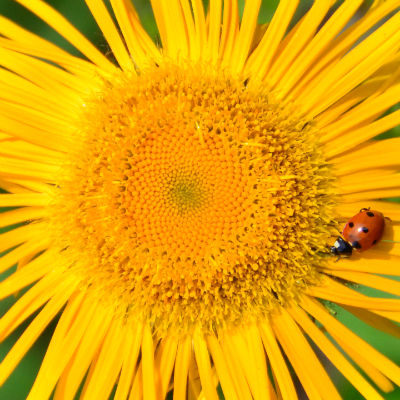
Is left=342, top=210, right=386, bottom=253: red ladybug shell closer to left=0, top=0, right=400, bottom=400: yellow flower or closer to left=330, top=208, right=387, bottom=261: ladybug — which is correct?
left=330, top=208, right=387, bottom=261: ladybug

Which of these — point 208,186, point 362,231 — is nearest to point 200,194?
point 208,186

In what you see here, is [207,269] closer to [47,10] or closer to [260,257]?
[260,257]

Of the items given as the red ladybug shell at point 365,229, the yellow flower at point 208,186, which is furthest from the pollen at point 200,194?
the red ladybug shell at point 365,229

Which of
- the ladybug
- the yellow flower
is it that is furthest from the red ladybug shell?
the yellow flower

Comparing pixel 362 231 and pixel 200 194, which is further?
pixel 200 194

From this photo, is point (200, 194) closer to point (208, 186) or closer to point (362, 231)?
point (208, 186)

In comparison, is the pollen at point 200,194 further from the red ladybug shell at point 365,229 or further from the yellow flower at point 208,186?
the red ladybug shell at point 365,229
